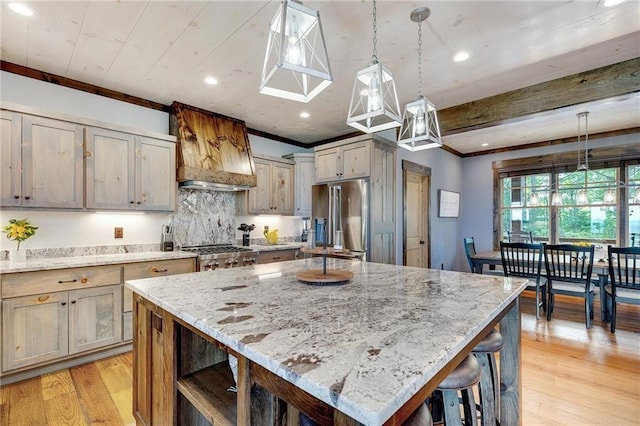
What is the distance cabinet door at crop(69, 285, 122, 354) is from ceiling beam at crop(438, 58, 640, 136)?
4221 mm

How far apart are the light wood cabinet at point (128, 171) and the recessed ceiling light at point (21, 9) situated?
1026 mm

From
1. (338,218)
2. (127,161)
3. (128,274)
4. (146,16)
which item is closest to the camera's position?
(146,16)

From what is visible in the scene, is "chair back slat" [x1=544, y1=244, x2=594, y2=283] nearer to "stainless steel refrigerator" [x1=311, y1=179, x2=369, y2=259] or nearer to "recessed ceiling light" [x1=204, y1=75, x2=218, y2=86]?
"stainless steel refrigerator" [x1=311, y1=179, x2=369, y2=259]

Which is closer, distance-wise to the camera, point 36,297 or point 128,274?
point 36,297

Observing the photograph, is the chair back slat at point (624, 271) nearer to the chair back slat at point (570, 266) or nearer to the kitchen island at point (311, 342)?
the chair back slat at point (570, 266)

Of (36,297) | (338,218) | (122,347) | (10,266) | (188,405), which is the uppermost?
(338,218)

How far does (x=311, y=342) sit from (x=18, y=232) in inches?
120

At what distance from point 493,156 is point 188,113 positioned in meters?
5.70

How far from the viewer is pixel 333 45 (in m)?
2.38

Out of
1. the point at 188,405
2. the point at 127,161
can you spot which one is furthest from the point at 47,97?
the point at 188,405

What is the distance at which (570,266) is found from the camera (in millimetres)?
3588

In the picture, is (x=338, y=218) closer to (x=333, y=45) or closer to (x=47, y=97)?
(x=333, y=45)

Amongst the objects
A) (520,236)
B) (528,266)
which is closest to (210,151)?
(528,266)

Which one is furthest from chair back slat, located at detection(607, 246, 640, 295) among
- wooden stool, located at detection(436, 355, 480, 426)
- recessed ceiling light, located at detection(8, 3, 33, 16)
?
recessed ceiling light, located at detection(8, 3, 33, 16)
